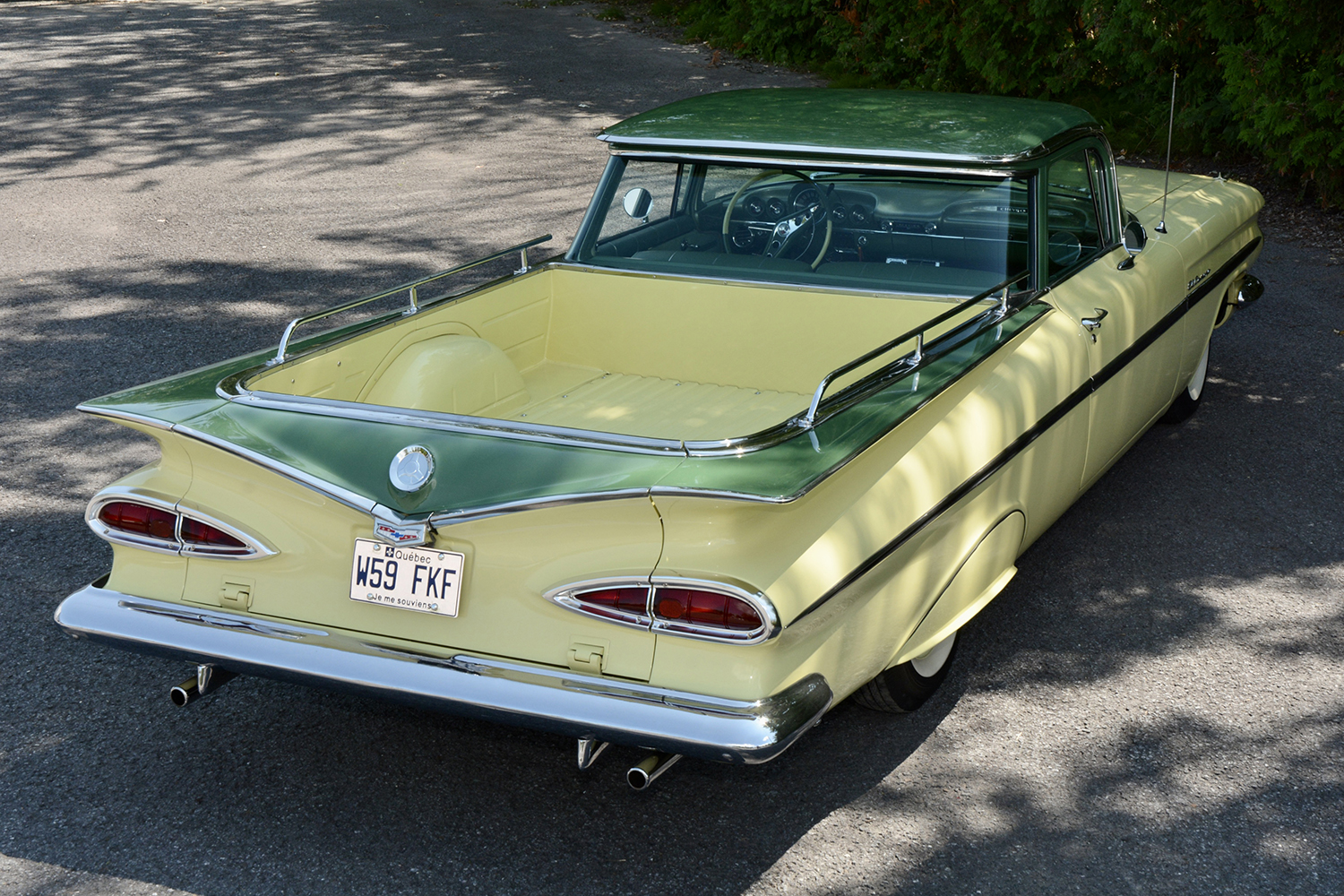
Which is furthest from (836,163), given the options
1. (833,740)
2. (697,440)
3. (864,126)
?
(833,740)

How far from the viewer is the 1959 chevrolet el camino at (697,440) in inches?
98.4

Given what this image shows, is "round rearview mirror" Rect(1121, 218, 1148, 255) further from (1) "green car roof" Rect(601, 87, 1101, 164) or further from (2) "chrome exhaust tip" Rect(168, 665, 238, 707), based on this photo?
(2) "chrome exhaust tip" Rect(168, 665, 238, 707)

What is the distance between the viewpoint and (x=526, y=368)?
165 inches

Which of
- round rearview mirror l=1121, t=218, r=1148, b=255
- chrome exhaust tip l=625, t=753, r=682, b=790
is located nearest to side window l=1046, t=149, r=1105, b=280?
round rearview mirror l=1121, t=218, r=1148, b=255

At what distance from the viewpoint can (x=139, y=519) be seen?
288cm

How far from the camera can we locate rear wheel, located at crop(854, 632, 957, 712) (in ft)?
10.3

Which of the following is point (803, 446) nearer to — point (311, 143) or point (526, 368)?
point (526, 368)

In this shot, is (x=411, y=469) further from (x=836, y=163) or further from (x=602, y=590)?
(x=836, y=163)

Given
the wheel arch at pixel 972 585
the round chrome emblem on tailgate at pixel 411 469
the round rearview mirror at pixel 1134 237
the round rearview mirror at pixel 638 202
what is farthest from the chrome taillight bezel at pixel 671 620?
the round rearview mirror at pixel 1134 237

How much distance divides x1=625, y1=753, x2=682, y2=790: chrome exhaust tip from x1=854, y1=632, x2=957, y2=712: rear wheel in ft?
2.38

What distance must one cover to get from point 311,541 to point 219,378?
0.66 meters

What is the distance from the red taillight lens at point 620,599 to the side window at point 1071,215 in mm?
2098

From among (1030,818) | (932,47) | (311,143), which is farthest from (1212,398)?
(311,143)

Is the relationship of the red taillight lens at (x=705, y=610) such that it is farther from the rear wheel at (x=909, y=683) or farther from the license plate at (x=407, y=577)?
the rear wheel at (x=909, y=683)
